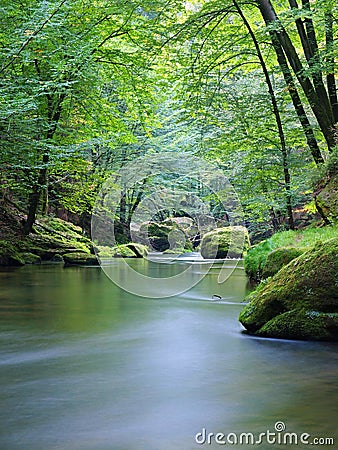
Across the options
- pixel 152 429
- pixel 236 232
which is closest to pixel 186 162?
pixel 236 232

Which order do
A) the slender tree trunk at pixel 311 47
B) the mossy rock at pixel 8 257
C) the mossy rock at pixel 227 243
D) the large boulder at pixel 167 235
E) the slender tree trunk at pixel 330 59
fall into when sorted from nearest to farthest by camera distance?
1. the slender tree trunk at pixel 330 59
2. the slender tree trunk at pixel 311 47
3. the mossy rock at pixel 8 257
4. the mossy rock at pixel 227 243
5. the large boulder at pixel 167 235

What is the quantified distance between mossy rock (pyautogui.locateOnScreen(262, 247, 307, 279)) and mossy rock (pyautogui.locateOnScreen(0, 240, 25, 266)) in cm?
916

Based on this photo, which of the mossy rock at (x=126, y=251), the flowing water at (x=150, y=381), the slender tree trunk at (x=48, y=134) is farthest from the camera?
the mossy rock at (x=126, y=251)

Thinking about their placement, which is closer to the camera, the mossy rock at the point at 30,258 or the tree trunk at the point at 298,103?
the tree trunk at the point at 298,103

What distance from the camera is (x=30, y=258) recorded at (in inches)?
637

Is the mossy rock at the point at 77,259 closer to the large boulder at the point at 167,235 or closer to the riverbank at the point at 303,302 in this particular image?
the large boulder at the point at 167,235

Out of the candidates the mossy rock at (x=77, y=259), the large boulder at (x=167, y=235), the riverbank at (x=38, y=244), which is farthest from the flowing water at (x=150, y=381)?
the large boulder at (x=167, y=235)

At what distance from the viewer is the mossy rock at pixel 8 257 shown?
49.1 ft

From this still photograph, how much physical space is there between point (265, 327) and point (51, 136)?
10.4 metres

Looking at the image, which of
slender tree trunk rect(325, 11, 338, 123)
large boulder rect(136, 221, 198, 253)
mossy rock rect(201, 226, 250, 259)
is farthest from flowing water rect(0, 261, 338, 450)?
large boulder rect(136, 221, 198, 253)

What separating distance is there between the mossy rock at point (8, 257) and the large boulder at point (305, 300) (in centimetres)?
1124

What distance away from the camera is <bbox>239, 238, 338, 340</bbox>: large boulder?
494 cm

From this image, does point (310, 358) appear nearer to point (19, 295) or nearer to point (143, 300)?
point (143, 300)

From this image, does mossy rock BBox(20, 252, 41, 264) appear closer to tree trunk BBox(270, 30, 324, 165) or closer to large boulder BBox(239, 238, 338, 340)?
tree trunk BBox(270, 30, 324, 165)
